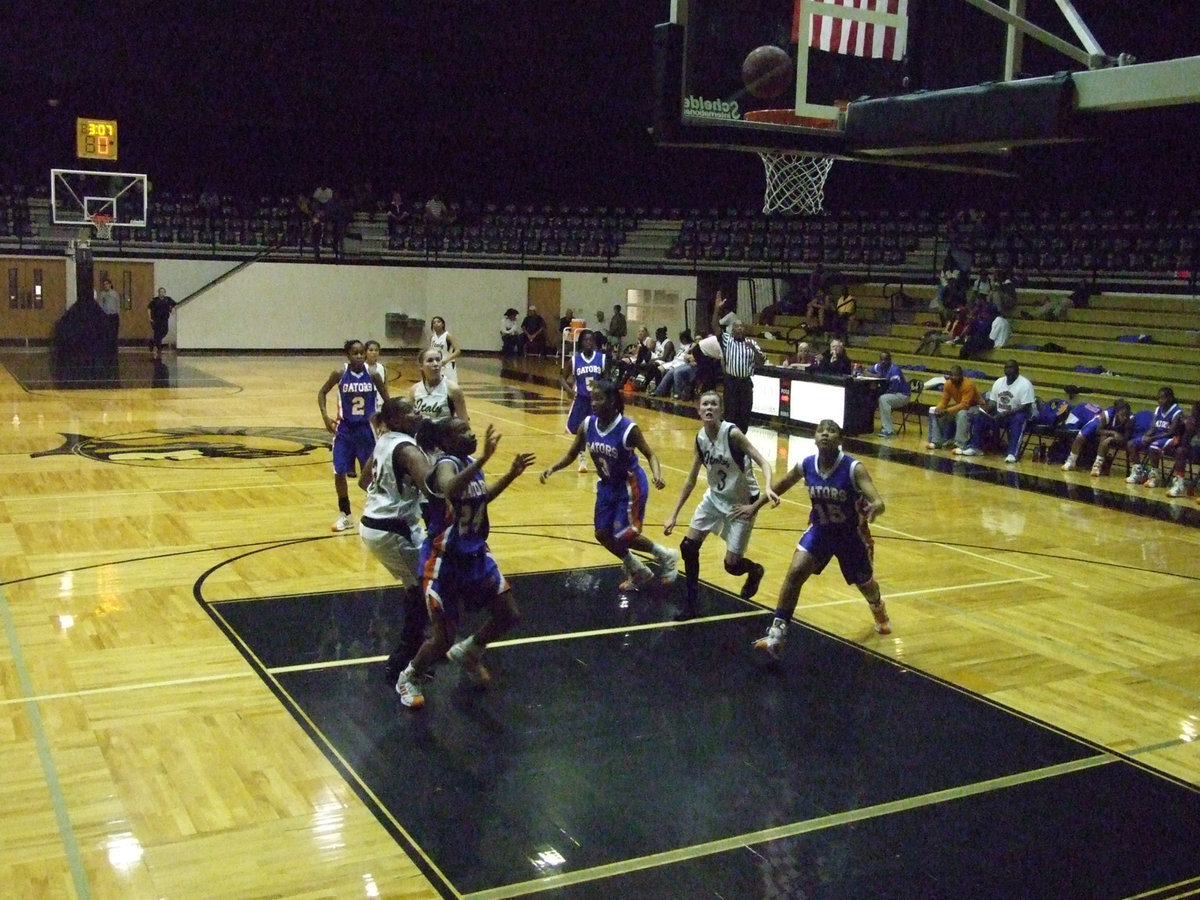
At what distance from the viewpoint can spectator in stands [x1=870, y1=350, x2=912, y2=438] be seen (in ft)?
58.8

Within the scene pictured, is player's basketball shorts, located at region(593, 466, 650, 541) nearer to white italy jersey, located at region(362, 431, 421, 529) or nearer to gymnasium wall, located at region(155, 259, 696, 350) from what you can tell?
white italy jersey, located at region(362, 431, 421, 529)

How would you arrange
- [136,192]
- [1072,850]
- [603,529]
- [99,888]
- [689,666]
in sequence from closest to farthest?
[99,888] → [1072,850] → [689,666] → [603,529] → [136,192]

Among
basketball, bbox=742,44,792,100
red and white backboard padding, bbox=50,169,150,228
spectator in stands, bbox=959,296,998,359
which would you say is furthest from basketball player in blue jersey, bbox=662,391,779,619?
red and white backboard padding, bbox=50,169,150,228

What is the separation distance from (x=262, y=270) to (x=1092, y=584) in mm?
25235

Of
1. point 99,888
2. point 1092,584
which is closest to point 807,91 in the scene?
point 1092,584

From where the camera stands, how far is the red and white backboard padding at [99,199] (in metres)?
25.6

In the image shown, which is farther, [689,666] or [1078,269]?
[1078,269]

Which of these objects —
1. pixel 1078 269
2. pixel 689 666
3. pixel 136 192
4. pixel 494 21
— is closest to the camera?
pixel 689 666

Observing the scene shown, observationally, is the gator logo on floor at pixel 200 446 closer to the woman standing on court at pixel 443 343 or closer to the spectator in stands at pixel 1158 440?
the woman standing on court at pixel 443 343

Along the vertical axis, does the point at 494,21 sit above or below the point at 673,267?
above

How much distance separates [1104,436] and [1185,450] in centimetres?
121

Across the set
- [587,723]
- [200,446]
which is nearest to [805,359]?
[200,446]

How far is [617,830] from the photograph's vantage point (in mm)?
5094

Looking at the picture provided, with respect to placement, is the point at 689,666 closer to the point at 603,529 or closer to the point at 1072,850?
the point at 603,529
